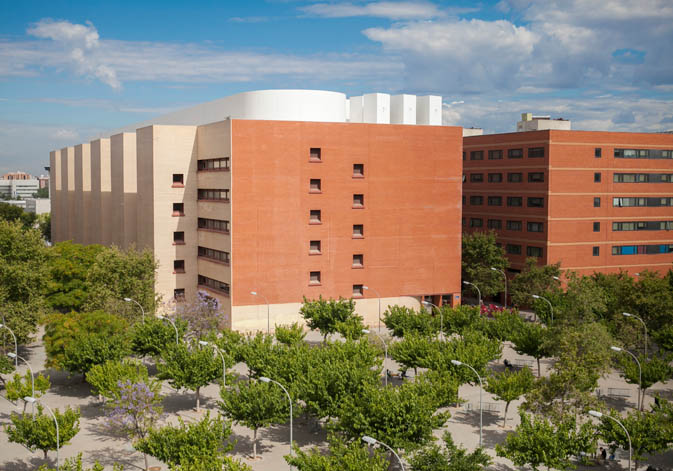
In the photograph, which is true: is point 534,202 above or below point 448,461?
above

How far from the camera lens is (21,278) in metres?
55.4

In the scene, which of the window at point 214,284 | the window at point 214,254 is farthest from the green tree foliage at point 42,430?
the window at point 214,254

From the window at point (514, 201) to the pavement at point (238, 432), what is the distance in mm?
35764

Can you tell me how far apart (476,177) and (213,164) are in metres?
41.5

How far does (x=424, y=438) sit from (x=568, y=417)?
8.34 meters

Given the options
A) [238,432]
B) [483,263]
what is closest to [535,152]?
[483,263]

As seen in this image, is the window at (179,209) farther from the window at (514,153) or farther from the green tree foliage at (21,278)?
the window at (514,153)

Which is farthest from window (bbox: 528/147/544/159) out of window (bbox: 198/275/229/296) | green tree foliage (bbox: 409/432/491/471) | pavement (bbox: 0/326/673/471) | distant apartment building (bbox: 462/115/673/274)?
green tree foliage (bbox: 409/432/491/471)

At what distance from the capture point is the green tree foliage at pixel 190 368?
43.5 metres

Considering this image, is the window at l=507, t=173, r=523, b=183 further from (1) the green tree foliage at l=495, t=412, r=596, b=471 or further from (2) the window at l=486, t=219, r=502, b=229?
(1) the green tree foliage at l=495, t=412, r=596, b=471

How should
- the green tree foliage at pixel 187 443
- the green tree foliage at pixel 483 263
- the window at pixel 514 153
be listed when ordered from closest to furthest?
the green tree foliage at pixel 187 443 → the green tree foliage at pixel 483 263 → the window at pixel 514 153

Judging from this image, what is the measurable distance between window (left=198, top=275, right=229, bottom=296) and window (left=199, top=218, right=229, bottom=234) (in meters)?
5.34

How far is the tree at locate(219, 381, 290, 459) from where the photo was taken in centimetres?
3719

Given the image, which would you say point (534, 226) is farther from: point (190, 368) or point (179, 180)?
point (190, 368)
